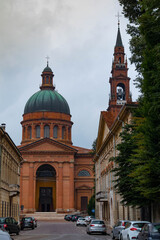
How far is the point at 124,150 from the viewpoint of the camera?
78.0ft

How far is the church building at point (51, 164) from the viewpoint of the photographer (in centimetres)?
7325

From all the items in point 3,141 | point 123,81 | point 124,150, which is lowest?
point 124,150

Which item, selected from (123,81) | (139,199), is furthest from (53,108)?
(139,199)

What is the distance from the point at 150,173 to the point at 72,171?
5885cm

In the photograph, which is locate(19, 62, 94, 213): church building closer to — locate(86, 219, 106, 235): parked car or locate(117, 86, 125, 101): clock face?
locate(117, 86, 125, 101): clock face

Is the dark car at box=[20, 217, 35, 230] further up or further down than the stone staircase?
further up

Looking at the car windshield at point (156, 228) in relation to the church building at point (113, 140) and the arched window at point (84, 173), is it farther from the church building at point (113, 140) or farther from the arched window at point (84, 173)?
the arched window at point (84, 173)

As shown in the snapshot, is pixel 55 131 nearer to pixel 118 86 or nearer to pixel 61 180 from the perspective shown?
pixel 61 180

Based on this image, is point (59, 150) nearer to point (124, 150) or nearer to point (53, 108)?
point (53, 108)

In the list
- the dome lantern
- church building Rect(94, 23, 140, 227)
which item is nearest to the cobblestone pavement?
church building Rect(94, 23, 140, 227)

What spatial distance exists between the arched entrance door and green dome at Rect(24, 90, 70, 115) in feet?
43.8

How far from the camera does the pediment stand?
74.8 metres

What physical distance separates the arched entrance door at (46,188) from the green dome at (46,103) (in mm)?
13347

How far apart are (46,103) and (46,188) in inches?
736
